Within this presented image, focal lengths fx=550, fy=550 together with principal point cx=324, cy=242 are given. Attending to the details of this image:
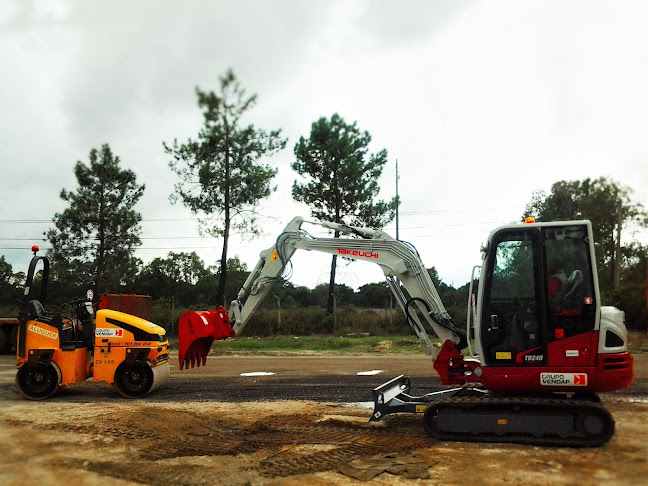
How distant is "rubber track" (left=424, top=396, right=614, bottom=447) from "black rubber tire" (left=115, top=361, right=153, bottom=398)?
18.0 feet

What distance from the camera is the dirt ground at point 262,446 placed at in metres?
5.57

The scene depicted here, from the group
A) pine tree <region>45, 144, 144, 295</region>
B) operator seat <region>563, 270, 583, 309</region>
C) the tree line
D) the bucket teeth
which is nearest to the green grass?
the tree line

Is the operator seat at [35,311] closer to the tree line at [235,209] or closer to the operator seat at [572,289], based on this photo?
the tree line at [235,209]

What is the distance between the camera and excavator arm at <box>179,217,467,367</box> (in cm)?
813

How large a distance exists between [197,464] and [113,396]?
4.83 meters

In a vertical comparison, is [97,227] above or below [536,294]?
above

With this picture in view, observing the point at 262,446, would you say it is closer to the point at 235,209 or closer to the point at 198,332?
the point at 198,332

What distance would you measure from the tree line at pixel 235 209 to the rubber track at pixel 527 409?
1.80 metres

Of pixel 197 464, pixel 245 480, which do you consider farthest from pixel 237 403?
pixel 245 480

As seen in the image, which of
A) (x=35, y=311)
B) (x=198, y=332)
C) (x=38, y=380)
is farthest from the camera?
(x=35, y=311)

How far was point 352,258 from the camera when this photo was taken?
8.52 metres

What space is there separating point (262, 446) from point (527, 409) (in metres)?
3.26

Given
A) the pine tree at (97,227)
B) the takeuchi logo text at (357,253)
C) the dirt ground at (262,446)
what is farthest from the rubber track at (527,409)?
the pine tree at (97,227)

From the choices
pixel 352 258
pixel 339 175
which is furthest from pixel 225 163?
pixel 339 175
